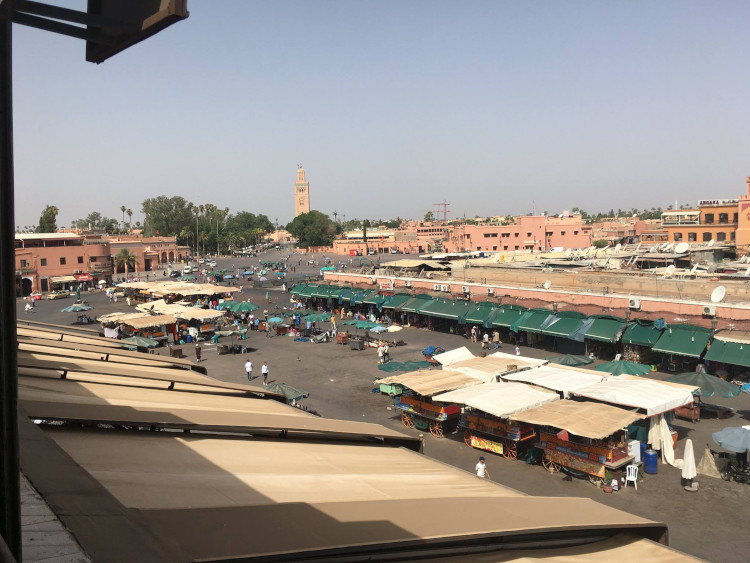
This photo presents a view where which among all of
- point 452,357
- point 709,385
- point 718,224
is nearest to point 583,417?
point 709,385

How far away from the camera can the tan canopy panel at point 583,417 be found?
40.9 feet

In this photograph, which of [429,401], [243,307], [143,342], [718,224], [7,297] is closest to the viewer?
[7,297]

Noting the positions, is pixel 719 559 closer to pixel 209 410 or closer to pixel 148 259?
pixel 209 410

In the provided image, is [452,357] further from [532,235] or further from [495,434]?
[532,235]

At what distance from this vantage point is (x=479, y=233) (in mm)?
78562

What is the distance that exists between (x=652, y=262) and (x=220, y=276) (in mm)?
46088

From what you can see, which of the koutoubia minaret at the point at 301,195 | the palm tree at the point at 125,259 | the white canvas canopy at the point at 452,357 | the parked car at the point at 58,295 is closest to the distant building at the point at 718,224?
the white canvas canopy at the point at 452,357

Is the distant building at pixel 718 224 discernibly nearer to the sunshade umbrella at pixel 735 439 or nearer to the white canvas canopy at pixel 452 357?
the white canvas canopy at pixel 452 357

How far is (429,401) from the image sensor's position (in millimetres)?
16484

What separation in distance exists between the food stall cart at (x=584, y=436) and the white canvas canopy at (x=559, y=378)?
5.38 feet

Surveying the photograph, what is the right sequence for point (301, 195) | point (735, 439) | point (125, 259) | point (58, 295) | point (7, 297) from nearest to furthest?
point (7, 297) → point (735, 439) → point (58, 295) → point (125, 259) → point (301, 195)

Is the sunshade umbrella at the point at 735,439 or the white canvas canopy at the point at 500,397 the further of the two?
the white canvas canopy at the point at 500,397

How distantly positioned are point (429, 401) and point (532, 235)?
211 ft

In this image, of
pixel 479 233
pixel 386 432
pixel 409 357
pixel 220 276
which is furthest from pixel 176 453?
pixel 479 233
